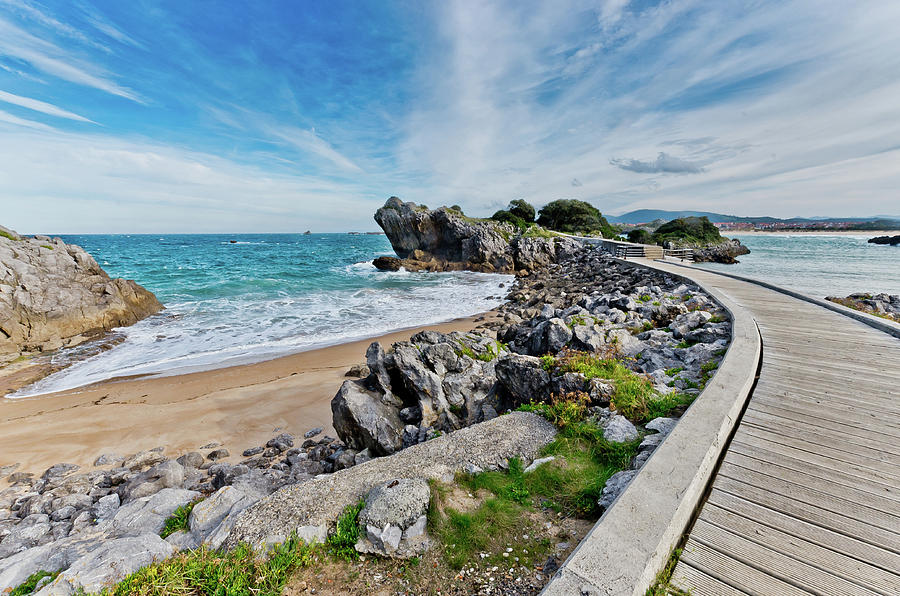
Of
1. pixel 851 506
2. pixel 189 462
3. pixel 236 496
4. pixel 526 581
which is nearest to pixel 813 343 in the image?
pixel 851 506

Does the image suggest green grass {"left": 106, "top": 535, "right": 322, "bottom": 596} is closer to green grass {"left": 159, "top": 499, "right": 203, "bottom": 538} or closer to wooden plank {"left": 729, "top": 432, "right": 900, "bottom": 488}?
green grass {"left": 159, "top": 499, "right": 203, "bottom": 538}

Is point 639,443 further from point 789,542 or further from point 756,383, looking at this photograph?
point 756,383

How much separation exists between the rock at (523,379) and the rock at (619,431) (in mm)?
1407

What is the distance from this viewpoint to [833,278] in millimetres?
20703

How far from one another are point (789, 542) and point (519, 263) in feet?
131

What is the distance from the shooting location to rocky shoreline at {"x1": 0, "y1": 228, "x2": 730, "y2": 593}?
3.20 metres

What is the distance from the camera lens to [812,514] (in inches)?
104

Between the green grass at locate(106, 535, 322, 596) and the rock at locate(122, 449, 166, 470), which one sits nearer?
the green grass at locate(106, 535, 322, 596)

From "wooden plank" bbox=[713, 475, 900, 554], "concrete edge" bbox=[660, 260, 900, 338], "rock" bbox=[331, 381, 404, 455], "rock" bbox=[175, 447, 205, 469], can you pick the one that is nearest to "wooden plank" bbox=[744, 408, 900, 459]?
"wooden plank" bbox=[713, 475, 900, 554]

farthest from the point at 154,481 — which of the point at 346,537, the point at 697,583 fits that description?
the point at 697,583

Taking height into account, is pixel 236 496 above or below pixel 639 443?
below

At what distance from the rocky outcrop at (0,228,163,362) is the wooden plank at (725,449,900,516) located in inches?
873

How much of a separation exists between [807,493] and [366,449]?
5.99m

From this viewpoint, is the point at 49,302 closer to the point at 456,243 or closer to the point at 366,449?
the point at 366,449
